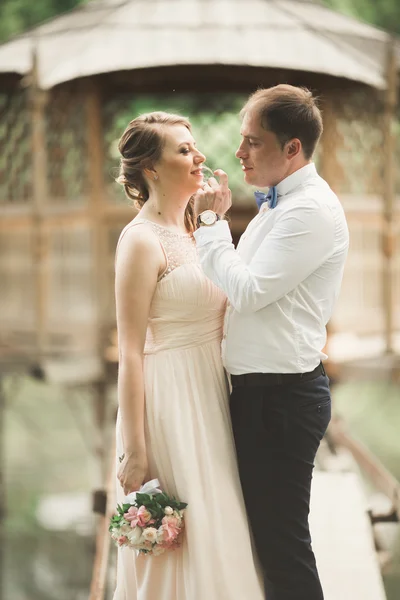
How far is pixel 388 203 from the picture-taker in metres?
8.95

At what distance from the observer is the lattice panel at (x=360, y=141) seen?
9.74 metres

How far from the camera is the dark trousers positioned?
300 cm

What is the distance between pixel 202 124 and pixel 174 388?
1056cm

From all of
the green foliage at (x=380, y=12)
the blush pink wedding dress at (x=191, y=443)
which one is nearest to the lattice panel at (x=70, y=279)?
the blush pink wedding dress at (x=191, y=443)

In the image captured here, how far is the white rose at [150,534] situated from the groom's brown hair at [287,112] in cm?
118

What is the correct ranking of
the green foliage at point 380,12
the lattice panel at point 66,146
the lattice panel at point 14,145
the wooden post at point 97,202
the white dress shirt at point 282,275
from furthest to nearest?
the green foliage at point 380,12 → the lattice panel at point 14,145 → the lattice panel at point 66,146 → the wooden post at point 97,202 → the white dress shirt at point 282,275

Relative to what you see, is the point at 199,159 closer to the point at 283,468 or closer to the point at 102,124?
the point at 283,468

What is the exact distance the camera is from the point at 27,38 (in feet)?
31.0

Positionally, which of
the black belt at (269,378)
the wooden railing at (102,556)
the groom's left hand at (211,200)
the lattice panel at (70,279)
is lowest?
the wooden railing at (102,556)

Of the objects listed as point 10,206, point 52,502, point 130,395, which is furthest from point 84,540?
point 130,395

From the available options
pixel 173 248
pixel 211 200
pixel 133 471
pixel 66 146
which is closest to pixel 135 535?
pixel 133 471

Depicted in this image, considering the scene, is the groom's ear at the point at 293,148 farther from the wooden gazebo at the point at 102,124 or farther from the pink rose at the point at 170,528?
the wooden gazebo at the point at 102,124

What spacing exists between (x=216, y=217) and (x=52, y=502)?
42.9 feet

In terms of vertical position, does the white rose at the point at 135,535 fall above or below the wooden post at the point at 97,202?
below
